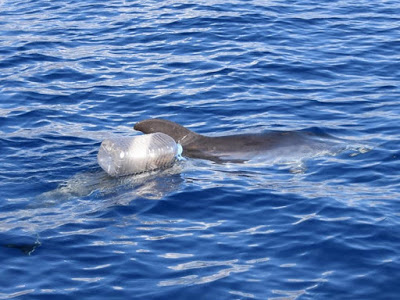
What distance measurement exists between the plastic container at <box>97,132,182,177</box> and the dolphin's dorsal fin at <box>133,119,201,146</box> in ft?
2.09

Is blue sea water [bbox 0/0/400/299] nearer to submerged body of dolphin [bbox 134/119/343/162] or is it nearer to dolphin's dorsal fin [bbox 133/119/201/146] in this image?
submerged body of dolphin [bbox 134/119/343/162]

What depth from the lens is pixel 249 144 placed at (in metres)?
12.3

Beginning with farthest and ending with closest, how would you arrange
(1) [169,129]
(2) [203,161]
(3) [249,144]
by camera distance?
(1) [169,129] < (3) [249,144] < (2) [203,161]

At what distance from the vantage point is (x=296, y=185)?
10727 millimetres

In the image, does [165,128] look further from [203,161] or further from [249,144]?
[249,144]

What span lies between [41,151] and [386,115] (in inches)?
214

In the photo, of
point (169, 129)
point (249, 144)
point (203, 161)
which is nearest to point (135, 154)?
point (203, 161)

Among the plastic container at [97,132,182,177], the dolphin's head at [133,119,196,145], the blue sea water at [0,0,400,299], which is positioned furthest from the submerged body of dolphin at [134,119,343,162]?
the plastic container at [97,132,182,177]

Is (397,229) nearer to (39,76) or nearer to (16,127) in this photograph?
(16,127)

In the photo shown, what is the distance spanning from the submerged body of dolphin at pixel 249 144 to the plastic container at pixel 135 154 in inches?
23.9

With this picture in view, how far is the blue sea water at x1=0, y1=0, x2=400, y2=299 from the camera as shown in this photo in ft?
27.8

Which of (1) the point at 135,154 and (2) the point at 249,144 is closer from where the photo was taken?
(1) the point at 135,154

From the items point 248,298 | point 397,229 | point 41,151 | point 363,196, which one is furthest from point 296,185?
point 41,151

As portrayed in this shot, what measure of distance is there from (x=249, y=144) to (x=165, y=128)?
123 centimetres
